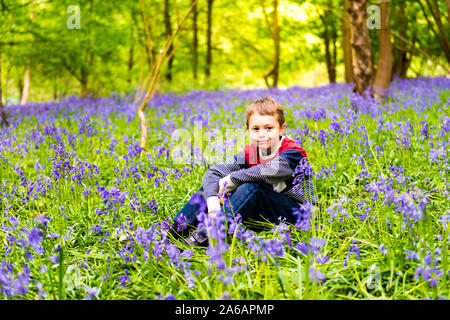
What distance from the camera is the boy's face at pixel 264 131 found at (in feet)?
10.1

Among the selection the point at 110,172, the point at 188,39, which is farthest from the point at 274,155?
the point at 188,39

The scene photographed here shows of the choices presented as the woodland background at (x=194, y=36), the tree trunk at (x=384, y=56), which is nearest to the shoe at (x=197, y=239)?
the woodland background at (x=194, y=36)

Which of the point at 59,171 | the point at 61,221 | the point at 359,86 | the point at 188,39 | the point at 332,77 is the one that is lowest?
the point at 61,221

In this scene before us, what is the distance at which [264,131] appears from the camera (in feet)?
10.2

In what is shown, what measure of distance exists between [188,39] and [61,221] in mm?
15565

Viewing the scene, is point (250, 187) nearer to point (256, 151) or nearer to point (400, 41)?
point (256, 151)

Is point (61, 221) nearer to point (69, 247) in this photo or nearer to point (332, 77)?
point (69, 247)

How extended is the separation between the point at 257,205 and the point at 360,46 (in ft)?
18.4

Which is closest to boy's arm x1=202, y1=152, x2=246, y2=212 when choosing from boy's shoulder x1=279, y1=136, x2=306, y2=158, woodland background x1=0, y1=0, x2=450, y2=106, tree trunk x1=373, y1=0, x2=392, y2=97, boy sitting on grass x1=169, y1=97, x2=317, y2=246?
boy sitting on grass x1=169, y1=97, x2=317, y2=246

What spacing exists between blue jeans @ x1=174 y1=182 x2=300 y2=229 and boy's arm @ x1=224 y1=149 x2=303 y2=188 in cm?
6

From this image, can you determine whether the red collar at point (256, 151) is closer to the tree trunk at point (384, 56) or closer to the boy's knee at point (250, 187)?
the boy's knee at point (250, 187)

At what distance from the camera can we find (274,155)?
10.4 feet

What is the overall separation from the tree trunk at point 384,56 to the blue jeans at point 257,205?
6022mm

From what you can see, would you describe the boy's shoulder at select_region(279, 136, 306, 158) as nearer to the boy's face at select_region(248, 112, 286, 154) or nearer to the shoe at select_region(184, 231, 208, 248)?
the boy's face at select_region(248, 112, 286, 154)
